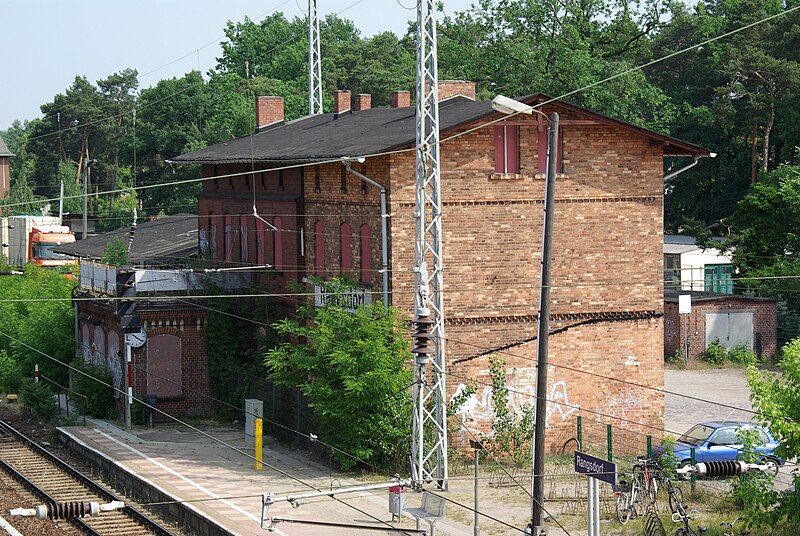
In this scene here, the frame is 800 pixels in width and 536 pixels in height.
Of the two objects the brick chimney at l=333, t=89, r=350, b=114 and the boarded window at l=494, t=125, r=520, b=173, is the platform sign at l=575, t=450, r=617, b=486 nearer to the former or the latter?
the boarded window at l=494, t=125, r=520, b=173

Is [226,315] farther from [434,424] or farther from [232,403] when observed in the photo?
[434,424]

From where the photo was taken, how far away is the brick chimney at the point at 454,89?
37312 mm

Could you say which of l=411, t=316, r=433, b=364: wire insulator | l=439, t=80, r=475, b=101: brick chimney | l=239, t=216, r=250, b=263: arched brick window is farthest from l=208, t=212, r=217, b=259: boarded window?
l=411, t=316, r=433, b=364: wire insulator

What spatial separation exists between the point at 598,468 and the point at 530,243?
1347 centimetres

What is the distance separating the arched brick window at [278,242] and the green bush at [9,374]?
39.6 ft

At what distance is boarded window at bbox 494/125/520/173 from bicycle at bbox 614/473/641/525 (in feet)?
28.5

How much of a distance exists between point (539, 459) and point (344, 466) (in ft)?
32.3

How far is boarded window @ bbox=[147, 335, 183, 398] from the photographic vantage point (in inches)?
1495

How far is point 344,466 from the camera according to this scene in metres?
29.7

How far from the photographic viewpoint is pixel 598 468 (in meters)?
18.5

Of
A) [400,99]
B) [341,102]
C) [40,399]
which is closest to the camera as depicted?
[40,399]

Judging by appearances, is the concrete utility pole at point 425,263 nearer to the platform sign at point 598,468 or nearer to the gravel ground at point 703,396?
the platform sign at point 598,468

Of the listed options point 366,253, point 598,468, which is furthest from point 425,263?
point 598,468

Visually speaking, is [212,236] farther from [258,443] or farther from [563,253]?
[563,253]
